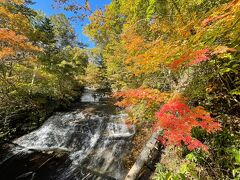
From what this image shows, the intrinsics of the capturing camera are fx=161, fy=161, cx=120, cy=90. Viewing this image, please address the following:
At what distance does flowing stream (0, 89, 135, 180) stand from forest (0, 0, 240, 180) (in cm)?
72

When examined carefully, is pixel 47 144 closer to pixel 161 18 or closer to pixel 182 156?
pixel 182 156

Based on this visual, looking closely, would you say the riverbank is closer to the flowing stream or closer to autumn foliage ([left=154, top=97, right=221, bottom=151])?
the flowing stream

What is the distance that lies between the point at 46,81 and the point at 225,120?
10592mm

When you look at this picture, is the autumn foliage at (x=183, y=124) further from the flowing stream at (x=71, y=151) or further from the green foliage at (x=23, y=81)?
the green foliage at (x=23, y=81)

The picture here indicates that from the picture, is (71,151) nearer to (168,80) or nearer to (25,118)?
(25,118)

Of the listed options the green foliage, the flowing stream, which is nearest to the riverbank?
the green foliage

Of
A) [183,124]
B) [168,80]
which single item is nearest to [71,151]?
[183,124]

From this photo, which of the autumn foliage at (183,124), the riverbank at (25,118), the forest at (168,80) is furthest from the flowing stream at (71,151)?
the autumn foliage at (183,124)

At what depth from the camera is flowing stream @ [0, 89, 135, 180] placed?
16.5 ft

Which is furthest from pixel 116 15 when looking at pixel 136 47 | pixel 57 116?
pixel 57 116

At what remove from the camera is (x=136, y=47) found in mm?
8359

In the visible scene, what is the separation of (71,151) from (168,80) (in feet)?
16.8

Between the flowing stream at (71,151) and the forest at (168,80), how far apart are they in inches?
28.2

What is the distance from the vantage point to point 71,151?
6242 millimetres
